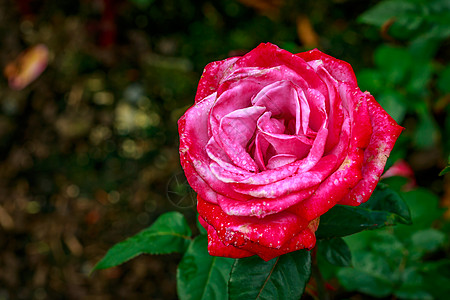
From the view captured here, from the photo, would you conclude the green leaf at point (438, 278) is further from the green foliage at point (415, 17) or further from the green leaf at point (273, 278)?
the green foliage at point (415, 17)

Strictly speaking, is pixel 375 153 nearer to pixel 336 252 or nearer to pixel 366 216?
pixel 366 216

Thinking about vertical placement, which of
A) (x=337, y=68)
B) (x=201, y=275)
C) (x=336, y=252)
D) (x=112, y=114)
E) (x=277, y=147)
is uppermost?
(x=337, y=68)

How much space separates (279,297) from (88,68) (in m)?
2.22

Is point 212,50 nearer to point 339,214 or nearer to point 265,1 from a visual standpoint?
point 265,1

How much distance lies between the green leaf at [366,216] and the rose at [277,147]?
0.09 m

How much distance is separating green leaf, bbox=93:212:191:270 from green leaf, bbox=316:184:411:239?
34 cm

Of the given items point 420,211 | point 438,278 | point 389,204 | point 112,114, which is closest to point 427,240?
point 438,278

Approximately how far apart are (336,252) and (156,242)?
1.25ft

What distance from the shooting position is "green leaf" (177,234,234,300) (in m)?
0.76

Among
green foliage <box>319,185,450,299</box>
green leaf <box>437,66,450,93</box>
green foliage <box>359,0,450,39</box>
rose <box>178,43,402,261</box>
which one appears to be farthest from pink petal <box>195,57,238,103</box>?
green leaf <box>437,66,450,93</box>

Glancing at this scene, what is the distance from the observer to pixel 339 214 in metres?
0.67

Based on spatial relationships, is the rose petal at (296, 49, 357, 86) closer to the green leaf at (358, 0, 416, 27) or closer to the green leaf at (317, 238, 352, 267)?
the green leaf at (317, 238, 352, 267)

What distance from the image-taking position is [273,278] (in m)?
0.63

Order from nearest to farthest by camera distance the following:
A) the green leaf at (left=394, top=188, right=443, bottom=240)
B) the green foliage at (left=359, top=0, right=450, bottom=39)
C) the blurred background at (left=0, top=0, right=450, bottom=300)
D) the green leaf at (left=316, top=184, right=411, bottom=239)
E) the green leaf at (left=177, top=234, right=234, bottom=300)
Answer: the green leaf at (left=316, top=184, right=411, bottom=239) < the green leaf at (left=177, top=234, right=234, bottom=300) < the green leaf at (left=394, top=188, right=443, bottom=240) < the green foliage at (left=359, top=0, right=450, bottom=39) < the blurred background at (left=0, top=0, right=450, bottom=300)
